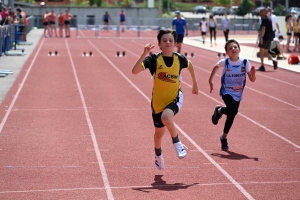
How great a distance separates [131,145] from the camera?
405 inches

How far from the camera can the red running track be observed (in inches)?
303

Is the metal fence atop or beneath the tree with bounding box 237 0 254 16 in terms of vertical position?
beneath

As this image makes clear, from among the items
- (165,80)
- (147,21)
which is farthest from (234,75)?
(147,21)

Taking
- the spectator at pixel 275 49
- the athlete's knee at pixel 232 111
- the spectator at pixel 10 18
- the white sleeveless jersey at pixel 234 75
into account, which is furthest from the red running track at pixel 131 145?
the spectator at pixel 10 18

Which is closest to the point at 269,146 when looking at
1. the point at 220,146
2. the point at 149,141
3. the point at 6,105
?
the point at 220,146

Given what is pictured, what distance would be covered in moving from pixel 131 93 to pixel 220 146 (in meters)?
6.66

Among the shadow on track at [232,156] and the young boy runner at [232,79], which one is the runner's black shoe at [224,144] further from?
the shadow on track at [232,156]

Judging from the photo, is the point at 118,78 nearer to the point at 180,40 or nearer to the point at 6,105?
the point at 6,105

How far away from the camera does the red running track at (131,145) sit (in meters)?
7.69

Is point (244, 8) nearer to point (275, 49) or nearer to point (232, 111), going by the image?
point (275, 49)

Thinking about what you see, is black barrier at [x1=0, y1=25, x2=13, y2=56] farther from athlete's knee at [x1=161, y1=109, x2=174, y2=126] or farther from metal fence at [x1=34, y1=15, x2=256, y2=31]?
metal fence at [x1=34, y1=15, x2=256, y2=31]

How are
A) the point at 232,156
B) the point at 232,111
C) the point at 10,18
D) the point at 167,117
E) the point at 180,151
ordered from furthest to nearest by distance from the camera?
the point at 10,18
the point at 232,111
the point at 232,156
the point at 180,151
the point at 167,117

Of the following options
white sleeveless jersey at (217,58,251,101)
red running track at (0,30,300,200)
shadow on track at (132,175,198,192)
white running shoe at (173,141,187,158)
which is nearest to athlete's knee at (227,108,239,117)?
white sleeveless jersey at (217,58,251,101)

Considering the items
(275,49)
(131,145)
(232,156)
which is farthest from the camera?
(275,49)
